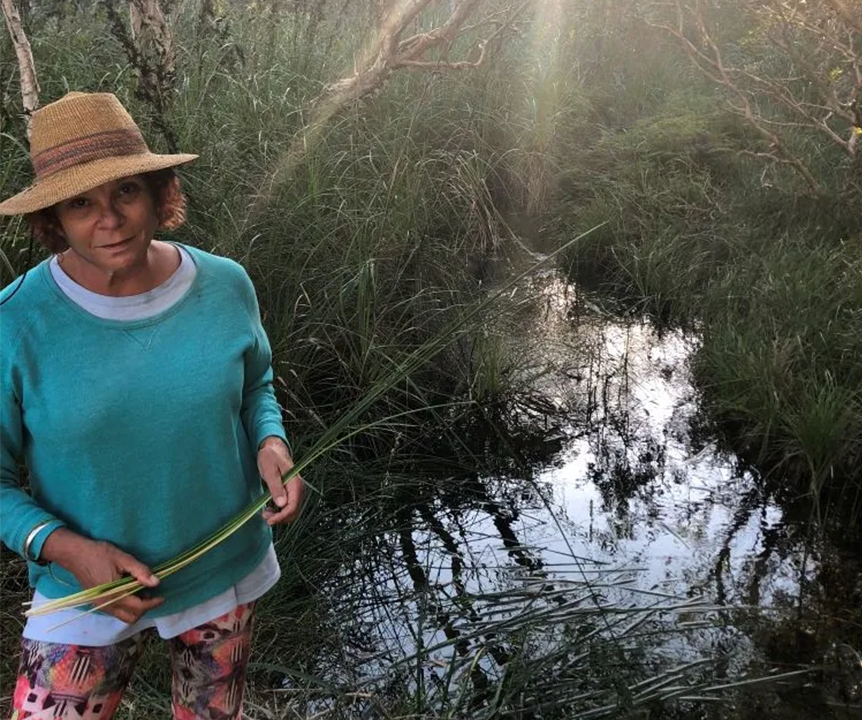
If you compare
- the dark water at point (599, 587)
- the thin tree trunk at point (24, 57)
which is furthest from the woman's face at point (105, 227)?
the thin tree trunk at point (24, 57)

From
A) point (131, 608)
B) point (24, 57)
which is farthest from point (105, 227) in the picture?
point (24, 57)

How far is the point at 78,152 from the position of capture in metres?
1.13

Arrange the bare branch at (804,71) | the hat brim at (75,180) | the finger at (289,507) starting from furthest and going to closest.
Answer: the bare branch at (804,71) < the finger at (289,507) < the hat brim at (75,180)

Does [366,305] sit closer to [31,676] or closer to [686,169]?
[31,676]

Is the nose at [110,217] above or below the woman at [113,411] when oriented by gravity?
above

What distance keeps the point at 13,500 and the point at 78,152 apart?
0.47 meters

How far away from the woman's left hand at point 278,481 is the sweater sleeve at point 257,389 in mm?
24

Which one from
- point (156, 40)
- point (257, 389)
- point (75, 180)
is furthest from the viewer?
point (156, 40)

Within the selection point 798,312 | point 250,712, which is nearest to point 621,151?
point 798,312

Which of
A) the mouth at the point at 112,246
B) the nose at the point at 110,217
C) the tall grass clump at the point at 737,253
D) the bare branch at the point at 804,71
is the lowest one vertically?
the tall grass clump at the point at 737,253

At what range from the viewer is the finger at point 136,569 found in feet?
3.69

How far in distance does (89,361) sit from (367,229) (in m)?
2.68

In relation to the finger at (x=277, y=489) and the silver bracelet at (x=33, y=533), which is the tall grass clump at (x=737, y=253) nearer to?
the finger at (x=277, y=489)

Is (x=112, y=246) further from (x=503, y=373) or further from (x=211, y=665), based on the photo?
(x=503, y=373)
